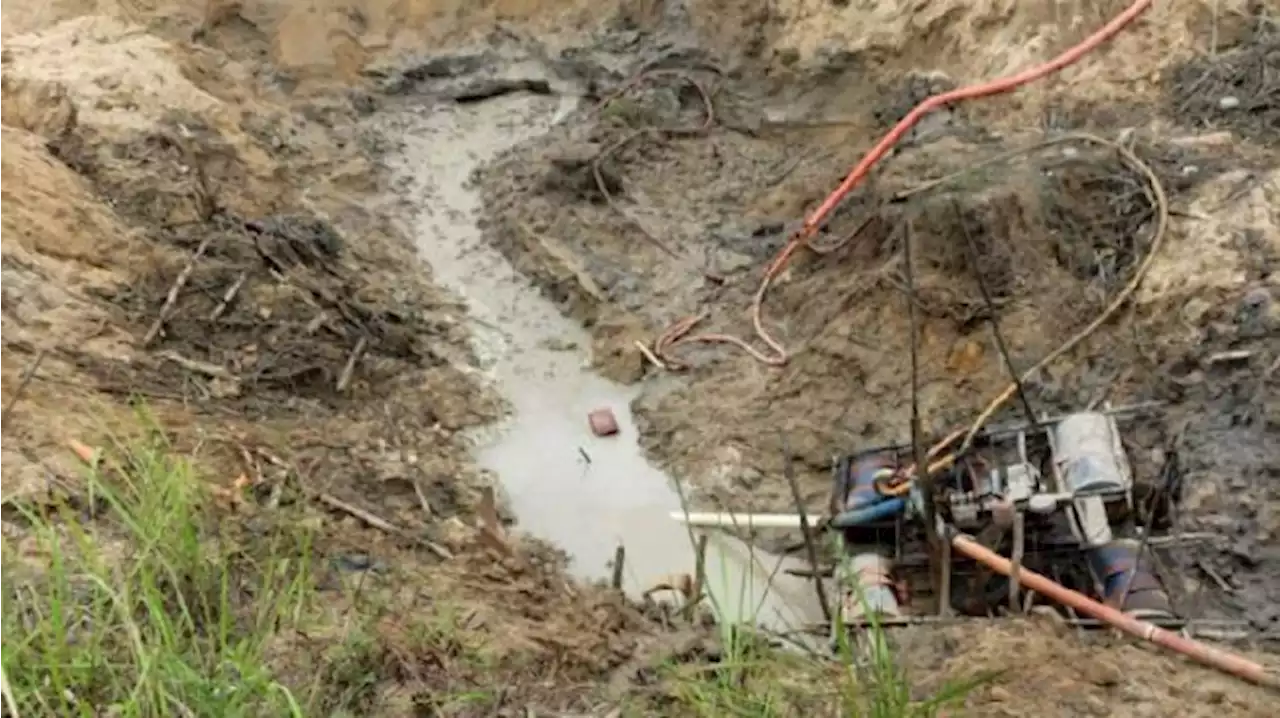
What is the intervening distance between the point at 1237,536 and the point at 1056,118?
240 cm

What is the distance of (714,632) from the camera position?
12.6 ft

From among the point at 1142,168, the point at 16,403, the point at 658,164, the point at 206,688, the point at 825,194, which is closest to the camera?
the point at 206,688

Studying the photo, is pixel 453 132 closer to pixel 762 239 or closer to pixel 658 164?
pixel 658 164

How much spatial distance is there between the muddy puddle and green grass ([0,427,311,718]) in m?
1.45

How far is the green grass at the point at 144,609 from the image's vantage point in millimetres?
2754

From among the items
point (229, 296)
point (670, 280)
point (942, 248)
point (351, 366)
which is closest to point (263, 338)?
point (229, 296)

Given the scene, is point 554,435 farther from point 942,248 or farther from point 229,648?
point 229,648

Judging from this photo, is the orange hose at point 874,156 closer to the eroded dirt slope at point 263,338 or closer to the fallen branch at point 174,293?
the eroded dirt slope at point 263,338

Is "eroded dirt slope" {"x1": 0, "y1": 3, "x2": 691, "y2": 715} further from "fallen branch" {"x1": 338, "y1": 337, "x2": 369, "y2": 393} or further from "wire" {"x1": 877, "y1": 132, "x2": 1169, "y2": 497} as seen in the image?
"wire" {"x1": 877, "y1": 132, "x2": 1169, "y2": 497}

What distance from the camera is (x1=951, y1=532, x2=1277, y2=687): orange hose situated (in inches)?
142

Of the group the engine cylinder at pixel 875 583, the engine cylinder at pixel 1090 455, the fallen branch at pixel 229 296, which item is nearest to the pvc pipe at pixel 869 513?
the engine cylinder at pixel 875 583

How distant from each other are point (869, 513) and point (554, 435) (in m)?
1.61

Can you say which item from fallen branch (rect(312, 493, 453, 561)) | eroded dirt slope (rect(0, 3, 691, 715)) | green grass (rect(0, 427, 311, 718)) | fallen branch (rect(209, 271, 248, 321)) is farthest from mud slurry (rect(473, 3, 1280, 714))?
green grass (rect(0, 427, 311, 718))

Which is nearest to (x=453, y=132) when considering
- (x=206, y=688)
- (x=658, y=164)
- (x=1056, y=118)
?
(x=658, y=164)
